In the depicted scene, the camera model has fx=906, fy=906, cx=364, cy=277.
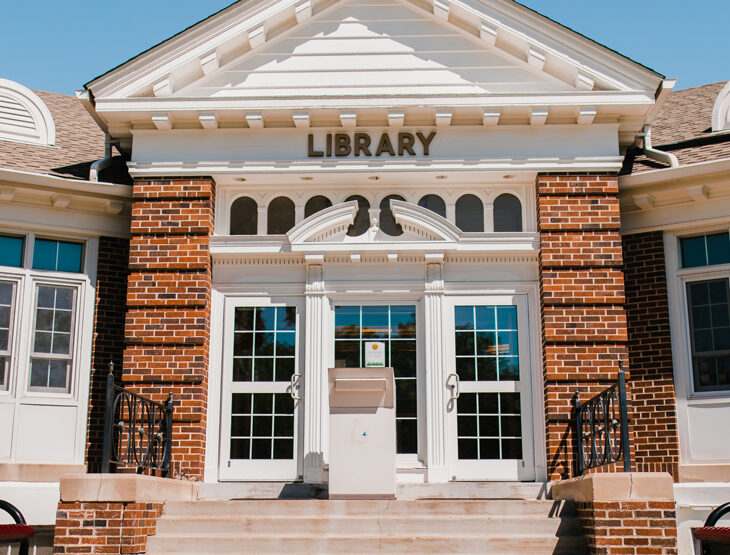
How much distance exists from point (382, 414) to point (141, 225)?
3650 millimetres

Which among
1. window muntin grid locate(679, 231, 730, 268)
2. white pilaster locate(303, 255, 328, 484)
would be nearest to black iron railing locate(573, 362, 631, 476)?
window muntin grid locate(679, 231, 730, 268)

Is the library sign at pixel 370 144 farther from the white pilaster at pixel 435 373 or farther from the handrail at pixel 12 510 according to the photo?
the handrail at pixel 12 510

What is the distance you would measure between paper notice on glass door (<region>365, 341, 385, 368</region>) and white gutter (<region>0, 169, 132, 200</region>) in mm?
3401

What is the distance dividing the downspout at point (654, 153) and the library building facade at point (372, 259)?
1.5 inches

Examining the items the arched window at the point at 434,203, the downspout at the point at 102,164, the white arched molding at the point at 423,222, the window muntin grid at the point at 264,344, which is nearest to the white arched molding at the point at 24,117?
the downspout at the point at 102,164

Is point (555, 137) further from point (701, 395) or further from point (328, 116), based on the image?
point (701, 395)

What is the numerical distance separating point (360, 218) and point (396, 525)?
395 cm

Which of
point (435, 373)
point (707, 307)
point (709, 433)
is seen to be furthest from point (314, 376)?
point (707, 307)

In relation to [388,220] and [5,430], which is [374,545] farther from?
[5,430]

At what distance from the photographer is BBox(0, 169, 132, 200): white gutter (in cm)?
1030

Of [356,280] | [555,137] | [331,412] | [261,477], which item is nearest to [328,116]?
[356,280]

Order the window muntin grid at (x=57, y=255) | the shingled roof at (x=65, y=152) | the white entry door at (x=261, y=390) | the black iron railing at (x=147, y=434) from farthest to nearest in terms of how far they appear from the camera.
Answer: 1. the shingled roof at (x=65, y=152)
2. the window muntin grid at (x=57, y=255)
3. the white entry door at (x=261, y=390)
4. the black iron railing at (x=147, y=434)

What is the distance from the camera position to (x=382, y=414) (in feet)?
30.0

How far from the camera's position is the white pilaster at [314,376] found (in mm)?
10008
